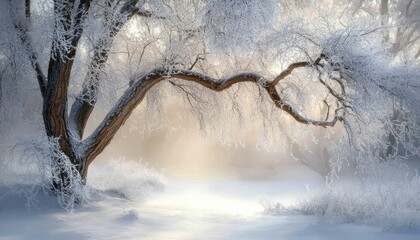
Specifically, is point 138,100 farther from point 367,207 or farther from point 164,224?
point 367,207

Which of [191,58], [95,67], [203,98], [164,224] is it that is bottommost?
[164,224]

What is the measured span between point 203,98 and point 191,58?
1.07 meters

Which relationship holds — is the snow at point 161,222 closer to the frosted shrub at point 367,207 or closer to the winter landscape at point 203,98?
the winter landscape at point 203,98

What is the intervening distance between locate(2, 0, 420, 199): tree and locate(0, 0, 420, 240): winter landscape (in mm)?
27

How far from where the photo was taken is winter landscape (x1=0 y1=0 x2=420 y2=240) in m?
7.27

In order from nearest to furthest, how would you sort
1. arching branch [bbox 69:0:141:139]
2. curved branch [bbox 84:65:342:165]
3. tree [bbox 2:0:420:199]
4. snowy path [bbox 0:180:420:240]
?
1. snowy path [bbox 0:180:420:240]
2. tree [bbox 2:0:420:199]
3. arching branch [bbox 69:0:141:139]
4. curved branch [bbox 84:65:342:165]

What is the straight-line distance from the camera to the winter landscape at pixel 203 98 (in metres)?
7.27

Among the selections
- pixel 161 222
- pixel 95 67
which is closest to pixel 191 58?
pixel 95 67

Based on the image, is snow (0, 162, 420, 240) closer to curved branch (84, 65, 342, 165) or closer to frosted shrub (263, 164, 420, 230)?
frosted shrub (263, 164, 420, 230)

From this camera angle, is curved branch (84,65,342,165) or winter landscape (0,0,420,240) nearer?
winter landscape (0,0,420,240)

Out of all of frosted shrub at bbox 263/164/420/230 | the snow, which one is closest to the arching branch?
the snow

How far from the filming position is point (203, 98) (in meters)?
10.6

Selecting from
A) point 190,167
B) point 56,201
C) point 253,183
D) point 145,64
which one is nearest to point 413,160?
point 253,183

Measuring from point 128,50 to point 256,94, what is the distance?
112 inches
